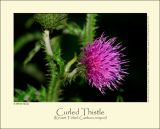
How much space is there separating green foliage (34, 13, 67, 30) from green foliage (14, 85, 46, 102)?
2.44ft

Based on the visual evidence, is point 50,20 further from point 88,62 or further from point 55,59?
point 88,62

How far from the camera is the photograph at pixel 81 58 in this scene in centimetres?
495

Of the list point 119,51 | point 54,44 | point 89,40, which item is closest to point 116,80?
point 119,51

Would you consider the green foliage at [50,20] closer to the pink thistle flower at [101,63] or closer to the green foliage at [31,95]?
the pink thistle flower at [101,63]

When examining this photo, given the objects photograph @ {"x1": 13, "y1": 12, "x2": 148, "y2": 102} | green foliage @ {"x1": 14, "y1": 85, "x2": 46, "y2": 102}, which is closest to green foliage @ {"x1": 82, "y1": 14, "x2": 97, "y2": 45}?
photograph @ {"x1": 13, "y1": 12, "x2": 148, "y2": 102}

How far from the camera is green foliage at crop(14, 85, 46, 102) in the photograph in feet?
17.7

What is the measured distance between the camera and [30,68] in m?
6.52

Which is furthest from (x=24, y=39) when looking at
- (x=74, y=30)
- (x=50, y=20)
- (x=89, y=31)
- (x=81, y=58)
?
(x=81, y=58)

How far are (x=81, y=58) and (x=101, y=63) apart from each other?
208 millimetres

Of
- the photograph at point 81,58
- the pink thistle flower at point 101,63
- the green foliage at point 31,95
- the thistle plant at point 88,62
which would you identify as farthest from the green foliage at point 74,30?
the green foliage at point 31,95

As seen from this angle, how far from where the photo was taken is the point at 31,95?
543 cm

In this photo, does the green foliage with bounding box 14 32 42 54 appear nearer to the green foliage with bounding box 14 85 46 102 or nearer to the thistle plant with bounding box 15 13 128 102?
the green foliage with bounding box 14 85 46 102
